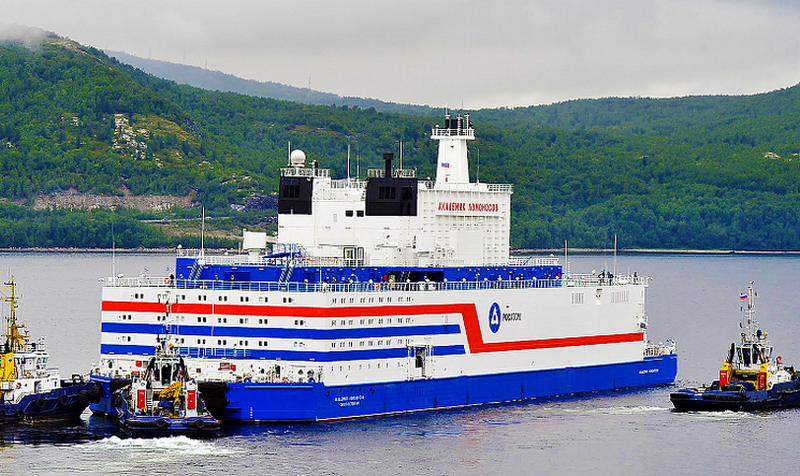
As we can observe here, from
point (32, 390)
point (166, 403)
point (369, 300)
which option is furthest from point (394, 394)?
point (32, 390)

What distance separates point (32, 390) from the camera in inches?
2173

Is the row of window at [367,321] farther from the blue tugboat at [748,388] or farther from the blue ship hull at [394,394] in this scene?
the blue tugboat at [748,388]

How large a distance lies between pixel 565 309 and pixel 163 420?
20.2m

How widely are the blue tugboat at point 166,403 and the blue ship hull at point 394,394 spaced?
170 cm

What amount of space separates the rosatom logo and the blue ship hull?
6.30ft

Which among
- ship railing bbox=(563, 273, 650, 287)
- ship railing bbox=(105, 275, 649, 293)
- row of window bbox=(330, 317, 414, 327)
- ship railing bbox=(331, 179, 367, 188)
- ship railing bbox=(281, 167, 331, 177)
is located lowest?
row of window bbox=(330, 317, 414, 327)

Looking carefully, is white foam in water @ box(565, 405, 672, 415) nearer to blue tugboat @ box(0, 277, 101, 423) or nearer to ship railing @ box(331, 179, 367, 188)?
ship railing @ box(331, 179, 367, 188)

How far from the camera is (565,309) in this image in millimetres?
64812

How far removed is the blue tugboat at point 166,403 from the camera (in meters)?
51.6

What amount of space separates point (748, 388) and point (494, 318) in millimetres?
11236

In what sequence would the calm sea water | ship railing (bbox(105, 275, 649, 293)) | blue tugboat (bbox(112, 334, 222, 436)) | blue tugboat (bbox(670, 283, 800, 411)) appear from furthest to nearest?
1. blue tugboat (bbox(670, 283, 800, 411))
2. ship railing (bbox(105, 275, 649, 293))
3. blue tugboat (bbox(112, 334, 222, 436))
4. the calm sea water

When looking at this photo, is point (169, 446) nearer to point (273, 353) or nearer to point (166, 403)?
point (166, 403)

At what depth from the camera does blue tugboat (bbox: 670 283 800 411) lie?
2445 inches

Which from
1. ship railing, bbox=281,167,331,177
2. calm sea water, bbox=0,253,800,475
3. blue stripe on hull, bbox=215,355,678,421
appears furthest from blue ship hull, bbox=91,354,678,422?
ship railing, bbox=281,167,331,177
